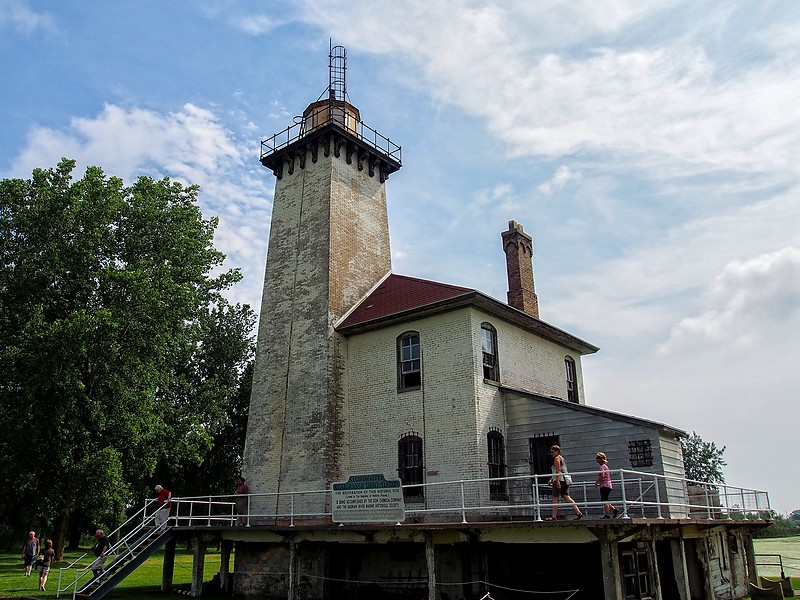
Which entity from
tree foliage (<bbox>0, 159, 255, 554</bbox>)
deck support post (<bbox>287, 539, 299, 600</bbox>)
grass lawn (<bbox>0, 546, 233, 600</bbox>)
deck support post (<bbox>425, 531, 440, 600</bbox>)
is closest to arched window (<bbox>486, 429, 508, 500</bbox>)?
deck support post (<bbox>425, 531, 440, 600</bbox>)

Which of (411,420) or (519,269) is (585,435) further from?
(519,269)

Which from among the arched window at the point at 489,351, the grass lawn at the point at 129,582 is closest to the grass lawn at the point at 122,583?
the grass lawn at the point at 129,582

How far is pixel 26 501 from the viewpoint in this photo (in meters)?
23.6

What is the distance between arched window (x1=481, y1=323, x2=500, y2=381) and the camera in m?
18.0

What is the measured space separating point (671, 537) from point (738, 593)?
6.78m

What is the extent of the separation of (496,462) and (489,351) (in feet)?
9.83

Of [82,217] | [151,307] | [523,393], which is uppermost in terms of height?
[82,217]

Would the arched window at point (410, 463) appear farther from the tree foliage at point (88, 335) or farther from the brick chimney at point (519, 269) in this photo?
the tree foliage at point (88, 335)

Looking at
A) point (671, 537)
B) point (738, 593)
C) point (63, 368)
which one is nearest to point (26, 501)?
point (63, 368)

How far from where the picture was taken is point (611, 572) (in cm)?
1174

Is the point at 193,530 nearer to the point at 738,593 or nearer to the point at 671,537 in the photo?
the point at 671,537

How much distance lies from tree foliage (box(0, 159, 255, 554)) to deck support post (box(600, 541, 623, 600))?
Answer: 55.1 feet

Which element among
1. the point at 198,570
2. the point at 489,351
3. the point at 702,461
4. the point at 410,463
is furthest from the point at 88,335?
the point at 702,461

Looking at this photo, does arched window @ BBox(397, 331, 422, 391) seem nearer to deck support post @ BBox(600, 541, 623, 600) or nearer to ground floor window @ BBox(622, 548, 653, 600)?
ground floor window @ BBox(622, 548, 653, 600)
